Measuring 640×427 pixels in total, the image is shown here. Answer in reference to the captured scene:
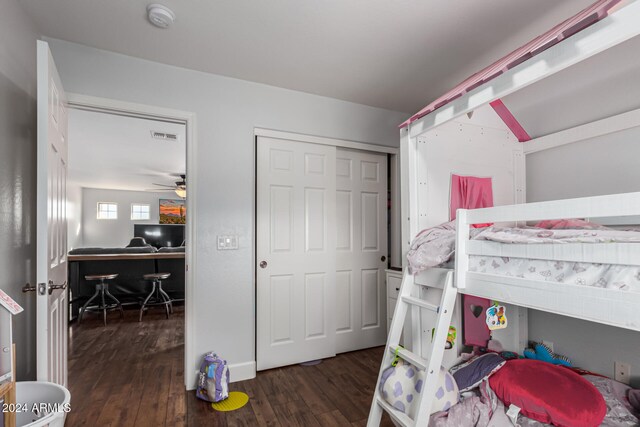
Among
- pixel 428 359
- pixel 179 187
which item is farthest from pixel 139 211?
pixel 428 359

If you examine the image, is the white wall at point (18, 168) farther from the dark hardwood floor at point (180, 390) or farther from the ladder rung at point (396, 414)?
the ladder rung at point (396, 414)

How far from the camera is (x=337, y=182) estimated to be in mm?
3158

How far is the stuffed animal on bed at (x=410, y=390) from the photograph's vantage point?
156 cm

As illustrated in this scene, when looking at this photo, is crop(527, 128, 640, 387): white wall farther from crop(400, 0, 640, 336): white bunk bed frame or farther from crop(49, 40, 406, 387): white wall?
crop(49, 40, 406, 387): white wall

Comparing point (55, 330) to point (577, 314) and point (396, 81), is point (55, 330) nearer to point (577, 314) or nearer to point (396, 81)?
point (577, 314)

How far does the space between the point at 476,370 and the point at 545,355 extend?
1.90 feet

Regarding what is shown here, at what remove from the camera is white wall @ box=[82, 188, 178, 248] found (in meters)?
8.70

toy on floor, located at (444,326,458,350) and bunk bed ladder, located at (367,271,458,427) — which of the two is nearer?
bunk bed ladder, located at (367,271,458,427)

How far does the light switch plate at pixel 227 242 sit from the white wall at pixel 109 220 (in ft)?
25.0

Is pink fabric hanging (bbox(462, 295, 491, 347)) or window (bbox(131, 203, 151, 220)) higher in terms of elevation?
window (bbox(131, 203, 151, 220))

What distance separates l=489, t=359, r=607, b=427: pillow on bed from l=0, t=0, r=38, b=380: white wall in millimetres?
2424

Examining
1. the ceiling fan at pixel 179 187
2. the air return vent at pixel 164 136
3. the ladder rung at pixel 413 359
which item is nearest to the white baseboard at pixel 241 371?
the ladder rung at pixel 413 359

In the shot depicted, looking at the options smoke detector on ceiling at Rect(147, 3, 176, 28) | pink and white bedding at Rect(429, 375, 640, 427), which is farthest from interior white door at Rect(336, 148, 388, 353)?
smoke detector on ceiling at Rect(147, 3, 176, 28)

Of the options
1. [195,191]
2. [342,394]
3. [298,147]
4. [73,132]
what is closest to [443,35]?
[298,147]
